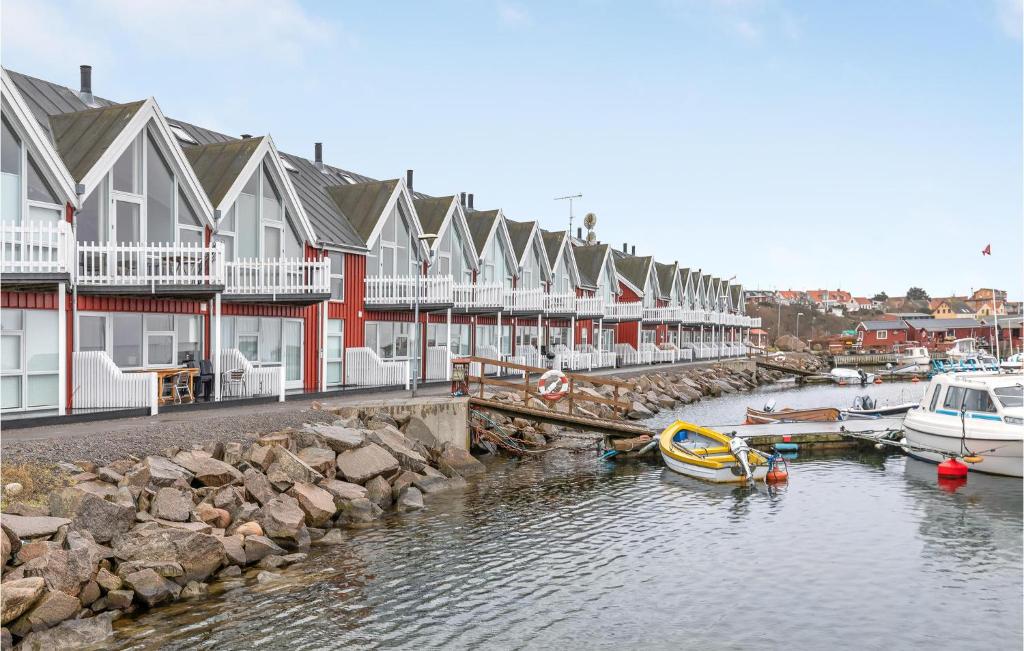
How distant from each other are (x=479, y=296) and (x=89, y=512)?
23809 millimetres

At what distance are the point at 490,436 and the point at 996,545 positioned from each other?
48.9 feet

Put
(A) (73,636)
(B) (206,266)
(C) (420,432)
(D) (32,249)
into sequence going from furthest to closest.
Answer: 1. (C) (420,432)
2. (B) (206,266)
3. (D) (32,249)
4. (A) (73,636)

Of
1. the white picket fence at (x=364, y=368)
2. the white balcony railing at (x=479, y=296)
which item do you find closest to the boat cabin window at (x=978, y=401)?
the white balcony railing at (x=479, y=296)

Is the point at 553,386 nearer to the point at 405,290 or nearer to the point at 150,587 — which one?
the point at 405,290

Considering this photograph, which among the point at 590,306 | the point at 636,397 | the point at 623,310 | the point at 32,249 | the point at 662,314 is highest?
the point at 32,249

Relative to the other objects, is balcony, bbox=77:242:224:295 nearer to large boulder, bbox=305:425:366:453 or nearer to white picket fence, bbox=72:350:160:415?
white picket fence, bbox=72:350:160:415

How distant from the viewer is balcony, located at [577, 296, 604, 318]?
46562 millimetres

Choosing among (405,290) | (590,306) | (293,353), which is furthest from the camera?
(590,306)

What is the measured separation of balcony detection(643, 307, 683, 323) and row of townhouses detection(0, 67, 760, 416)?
1979cm

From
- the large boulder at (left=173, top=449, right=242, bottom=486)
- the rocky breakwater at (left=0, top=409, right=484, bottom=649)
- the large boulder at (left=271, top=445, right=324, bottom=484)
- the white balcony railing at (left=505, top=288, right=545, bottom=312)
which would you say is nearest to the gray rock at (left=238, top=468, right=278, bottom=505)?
the rocky breakwater at (left=0, top=409, right=484, bottom=649)

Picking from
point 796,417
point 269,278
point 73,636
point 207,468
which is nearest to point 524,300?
point 796,417

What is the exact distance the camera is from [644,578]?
47.8 feet

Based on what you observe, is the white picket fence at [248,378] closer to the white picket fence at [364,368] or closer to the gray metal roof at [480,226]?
the white picket fence at [364,368]

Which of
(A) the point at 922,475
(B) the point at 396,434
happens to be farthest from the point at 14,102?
(A) the point at 922,475
